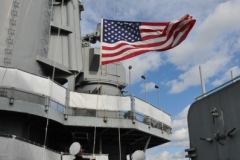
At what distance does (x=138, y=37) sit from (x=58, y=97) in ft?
27.0

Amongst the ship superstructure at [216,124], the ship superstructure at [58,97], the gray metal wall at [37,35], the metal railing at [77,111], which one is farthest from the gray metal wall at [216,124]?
the gray metal wall at [37,35]

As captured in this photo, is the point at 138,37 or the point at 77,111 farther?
the point at 77,111

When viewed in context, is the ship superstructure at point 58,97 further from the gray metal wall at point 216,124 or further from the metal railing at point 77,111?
the gray metal wall at point 216,124

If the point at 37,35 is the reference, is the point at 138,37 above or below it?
below

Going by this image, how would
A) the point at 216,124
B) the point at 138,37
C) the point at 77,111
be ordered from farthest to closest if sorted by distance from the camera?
1. the point at 77,111
2. the point at 138,37
3. the point at 216,124

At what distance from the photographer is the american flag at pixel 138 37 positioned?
12578mm

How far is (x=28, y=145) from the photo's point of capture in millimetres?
15883

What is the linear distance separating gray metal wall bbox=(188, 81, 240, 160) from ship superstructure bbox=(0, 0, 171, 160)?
5573mm

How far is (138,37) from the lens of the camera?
13.1m

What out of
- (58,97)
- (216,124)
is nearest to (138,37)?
(216,124)

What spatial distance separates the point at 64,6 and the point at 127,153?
12.8 meters

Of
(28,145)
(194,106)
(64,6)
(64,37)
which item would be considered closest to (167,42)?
(194,106)

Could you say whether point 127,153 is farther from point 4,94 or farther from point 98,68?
point 4,94

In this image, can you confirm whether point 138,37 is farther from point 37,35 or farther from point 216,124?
point 37,35
